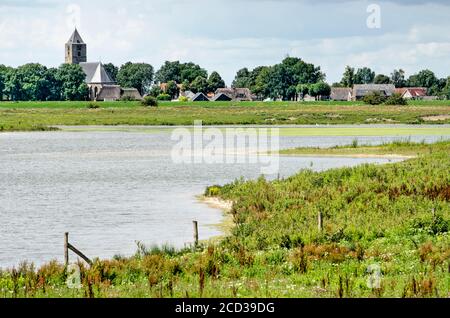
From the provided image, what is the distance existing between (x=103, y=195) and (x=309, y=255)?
2522 centimetres

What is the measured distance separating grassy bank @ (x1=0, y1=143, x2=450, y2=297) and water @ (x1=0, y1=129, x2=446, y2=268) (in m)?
2.88

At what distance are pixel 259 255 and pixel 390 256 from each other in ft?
11.9

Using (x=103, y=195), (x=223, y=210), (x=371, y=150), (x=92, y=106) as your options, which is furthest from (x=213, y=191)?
(x=92, y=106)

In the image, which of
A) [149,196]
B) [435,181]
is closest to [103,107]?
[149,196]

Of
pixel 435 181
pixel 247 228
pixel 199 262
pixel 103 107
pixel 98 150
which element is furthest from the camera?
pixel 103 107

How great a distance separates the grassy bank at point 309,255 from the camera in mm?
20438

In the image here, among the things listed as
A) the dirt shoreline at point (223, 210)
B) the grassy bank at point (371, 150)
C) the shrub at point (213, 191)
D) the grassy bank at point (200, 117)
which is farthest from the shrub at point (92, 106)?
the dirt shoreline at point (223, 210)

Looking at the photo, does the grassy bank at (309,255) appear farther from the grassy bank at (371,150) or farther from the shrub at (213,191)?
the grassy bank at (371,150)

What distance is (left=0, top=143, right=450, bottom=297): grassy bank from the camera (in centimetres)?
2044

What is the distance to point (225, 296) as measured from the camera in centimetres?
1873

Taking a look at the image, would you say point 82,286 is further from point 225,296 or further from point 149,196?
point 149,196

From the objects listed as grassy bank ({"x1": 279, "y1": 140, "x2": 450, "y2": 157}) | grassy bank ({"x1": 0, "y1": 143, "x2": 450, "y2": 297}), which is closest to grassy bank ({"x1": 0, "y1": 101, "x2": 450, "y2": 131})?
grassy bank ({"x1": 279, "y1": 140, "x2": 450, "y2": 157})

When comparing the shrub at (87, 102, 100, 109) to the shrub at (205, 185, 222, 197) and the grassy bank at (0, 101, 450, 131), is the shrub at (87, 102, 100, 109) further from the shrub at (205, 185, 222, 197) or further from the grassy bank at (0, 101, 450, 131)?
the shrub at (205, 185, 222, 197)

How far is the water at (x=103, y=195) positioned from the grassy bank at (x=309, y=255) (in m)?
2.88
